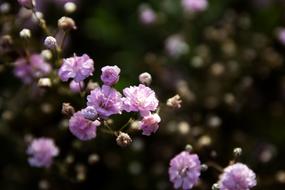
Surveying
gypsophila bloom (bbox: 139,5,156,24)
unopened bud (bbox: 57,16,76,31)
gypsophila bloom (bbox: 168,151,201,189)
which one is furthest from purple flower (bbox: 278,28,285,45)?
unopened bud (bbox: 57,16,76,31)

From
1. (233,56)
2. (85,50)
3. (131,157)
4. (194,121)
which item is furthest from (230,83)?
(85,50)

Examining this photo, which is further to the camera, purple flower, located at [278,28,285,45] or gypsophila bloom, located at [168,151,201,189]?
purple flower, located at [278,28,285,45]

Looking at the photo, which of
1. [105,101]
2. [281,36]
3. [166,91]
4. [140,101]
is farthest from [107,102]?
[281,36]

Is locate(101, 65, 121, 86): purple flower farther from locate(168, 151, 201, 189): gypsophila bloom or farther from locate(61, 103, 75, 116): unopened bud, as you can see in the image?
locate(168, 151, 201, 189): gypsophila bloom

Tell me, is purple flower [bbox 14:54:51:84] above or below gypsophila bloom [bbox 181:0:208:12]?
below

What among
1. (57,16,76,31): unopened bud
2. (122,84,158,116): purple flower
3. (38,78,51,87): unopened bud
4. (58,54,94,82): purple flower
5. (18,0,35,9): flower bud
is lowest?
(122,84,158,116): purple flower

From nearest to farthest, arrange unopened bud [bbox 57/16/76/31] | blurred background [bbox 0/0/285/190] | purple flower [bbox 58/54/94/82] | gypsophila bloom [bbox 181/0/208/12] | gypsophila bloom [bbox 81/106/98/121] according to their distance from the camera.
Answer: gypsophila bloom [bbox 81/106/98/121], purple flower [bbox 58/54/94/82], unopened bud [bbox 57/16/76/31], blurred background [bbox 0/0/285/190], gypsophila bloom [bbox 181/0/208/12]

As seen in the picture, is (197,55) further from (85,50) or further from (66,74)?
(66,74)

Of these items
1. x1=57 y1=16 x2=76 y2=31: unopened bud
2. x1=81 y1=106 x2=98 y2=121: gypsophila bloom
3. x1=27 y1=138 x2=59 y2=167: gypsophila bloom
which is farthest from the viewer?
x1=27 y1=138 x2=59 y2=167: gypsophila bloom

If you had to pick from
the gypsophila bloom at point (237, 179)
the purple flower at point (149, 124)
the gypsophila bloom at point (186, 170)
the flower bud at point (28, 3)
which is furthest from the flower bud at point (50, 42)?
the gypsophila bloom at point (237, 179)
